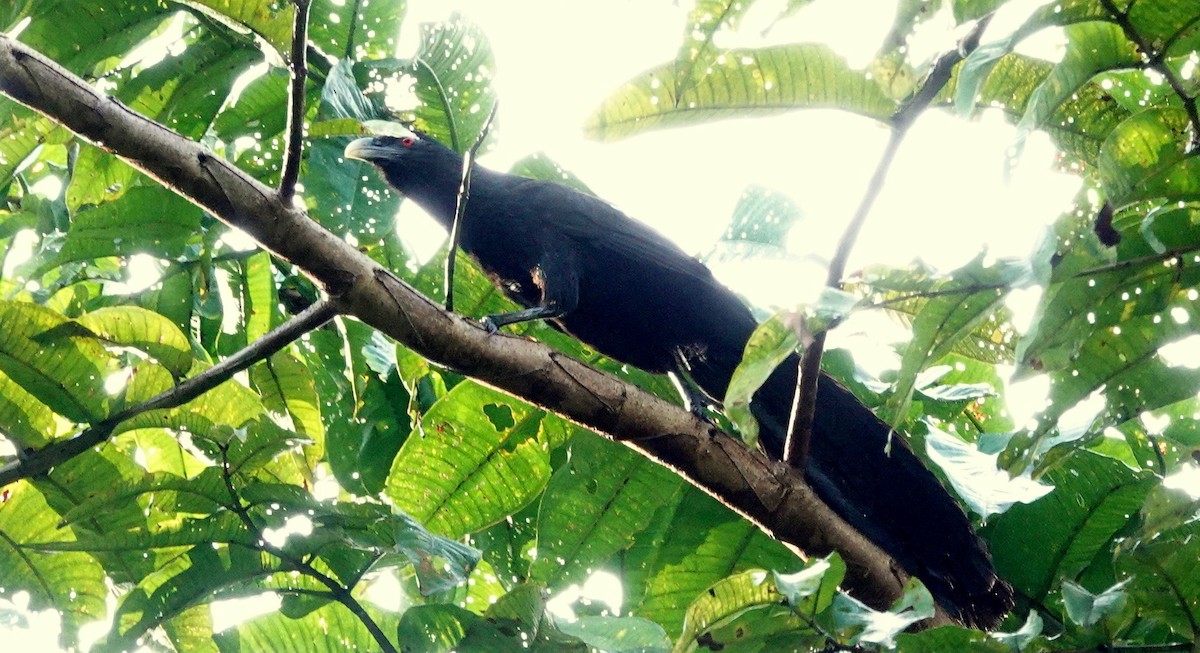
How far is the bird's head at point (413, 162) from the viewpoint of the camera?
187 inches

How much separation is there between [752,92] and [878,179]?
350 mm

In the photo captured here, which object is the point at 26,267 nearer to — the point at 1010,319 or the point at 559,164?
the point at 559,164

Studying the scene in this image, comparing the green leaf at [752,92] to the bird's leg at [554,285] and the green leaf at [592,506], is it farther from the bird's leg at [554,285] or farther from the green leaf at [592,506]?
the bird's leg at [554,285]

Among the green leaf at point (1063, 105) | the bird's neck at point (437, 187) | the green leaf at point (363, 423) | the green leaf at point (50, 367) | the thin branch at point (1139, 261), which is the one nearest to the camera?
the thin branch at point (1139, 261)

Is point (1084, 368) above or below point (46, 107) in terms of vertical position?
below

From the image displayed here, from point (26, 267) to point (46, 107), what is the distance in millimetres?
1709

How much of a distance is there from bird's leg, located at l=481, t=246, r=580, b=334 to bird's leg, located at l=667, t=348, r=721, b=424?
474mm

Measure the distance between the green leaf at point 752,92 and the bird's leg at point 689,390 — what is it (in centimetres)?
193

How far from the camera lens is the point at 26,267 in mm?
3742

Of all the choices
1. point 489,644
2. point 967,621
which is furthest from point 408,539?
point 967,621

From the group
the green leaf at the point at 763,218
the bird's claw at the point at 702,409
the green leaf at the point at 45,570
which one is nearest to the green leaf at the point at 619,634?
the green leaf at the point at 763,218

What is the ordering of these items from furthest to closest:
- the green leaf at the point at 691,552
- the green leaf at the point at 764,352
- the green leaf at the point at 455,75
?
the green leaf at the point at 455,75, the green leaf at the point at 691,552, the green leaf at the point at 764,352

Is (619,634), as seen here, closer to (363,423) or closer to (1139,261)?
(1139,261)

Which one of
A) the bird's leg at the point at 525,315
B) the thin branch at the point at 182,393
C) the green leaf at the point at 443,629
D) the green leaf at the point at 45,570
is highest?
the thin branch at the point at 182,393
